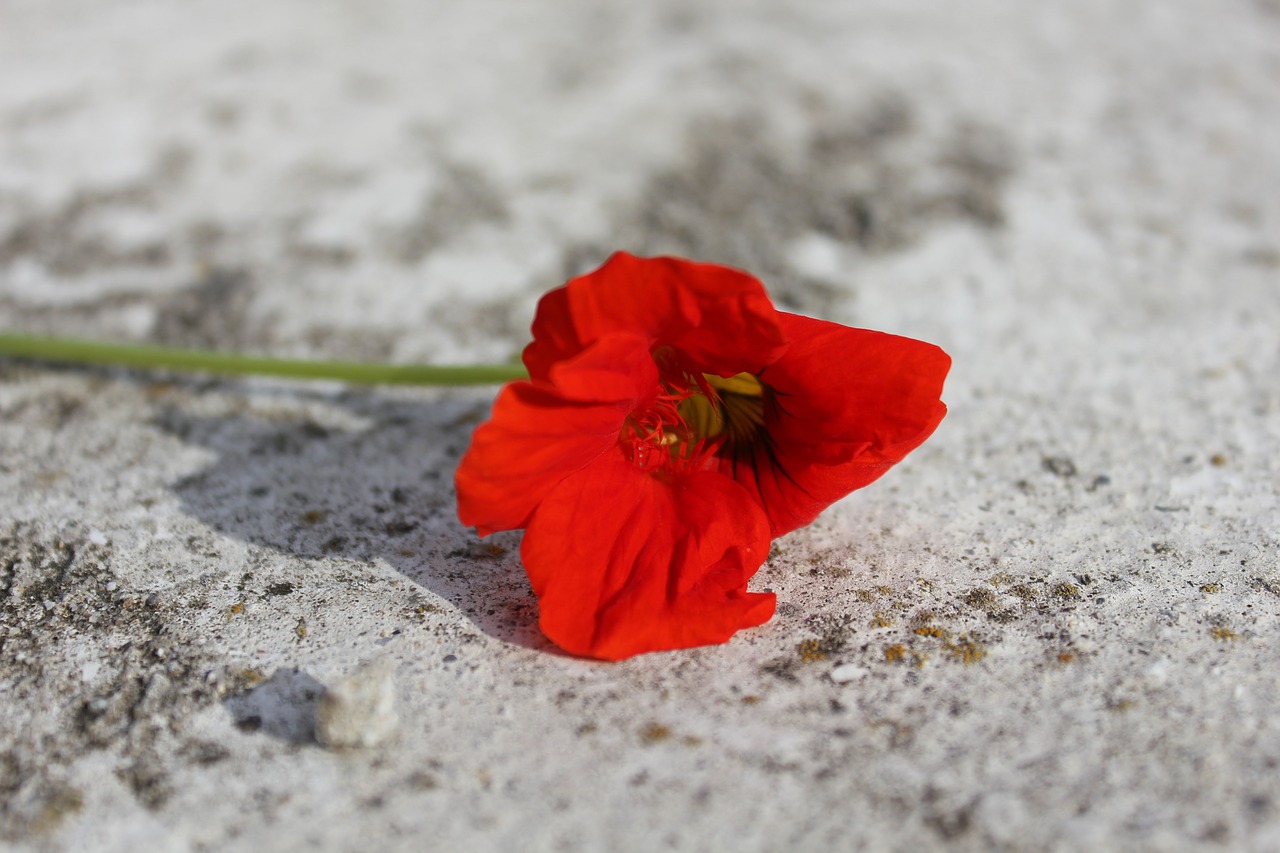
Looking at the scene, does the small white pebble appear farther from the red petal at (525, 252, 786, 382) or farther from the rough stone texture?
the red petal at (525, 252, 786, 382)

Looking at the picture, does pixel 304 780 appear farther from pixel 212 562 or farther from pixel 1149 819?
pixel 1149 819

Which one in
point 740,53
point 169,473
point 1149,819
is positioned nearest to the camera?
point 1149,819

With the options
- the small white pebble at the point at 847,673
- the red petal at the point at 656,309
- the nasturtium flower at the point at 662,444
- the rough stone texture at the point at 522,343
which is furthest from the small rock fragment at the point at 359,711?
the small white pebble at the point at 847,673

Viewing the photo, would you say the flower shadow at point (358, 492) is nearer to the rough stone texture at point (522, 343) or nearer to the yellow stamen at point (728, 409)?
the rough stone texture at point (522, 343)

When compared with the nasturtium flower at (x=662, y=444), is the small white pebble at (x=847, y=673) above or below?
below

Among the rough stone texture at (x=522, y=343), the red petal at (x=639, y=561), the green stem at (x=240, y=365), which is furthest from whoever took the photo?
the green stem at (x=240, y=365)

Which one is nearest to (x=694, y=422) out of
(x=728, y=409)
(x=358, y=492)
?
(x=728, y=409)

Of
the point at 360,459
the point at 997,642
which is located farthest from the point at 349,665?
the point at 997,642
